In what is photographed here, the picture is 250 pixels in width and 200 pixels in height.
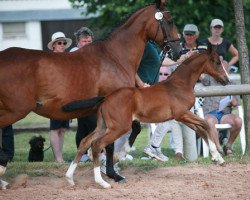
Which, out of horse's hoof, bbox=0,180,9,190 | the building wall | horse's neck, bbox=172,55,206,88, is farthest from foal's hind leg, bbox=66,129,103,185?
the building wall

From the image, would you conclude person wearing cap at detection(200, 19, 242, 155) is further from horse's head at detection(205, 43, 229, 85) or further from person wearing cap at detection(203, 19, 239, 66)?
horse's head at detection(205, 43, 229, 85)

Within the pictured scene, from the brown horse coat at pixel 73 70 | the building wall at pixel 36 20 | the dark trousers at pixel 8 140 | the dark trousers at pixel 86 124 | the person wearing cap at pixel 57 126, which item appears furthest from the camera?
the building wall at pixel 36 20

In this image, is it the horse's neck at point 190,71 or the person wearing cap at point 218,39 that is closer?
the horse's neck at point 190,71

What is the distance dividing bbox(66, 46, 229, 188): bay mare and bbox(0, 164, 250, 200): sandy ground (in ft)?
0.77

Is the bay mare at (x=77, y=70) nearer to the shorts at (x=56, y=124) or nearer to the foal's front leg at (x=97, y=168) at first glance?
the foal's front leg at (x=97, y=168)

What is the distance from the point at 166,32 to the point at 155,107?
3.27 feet

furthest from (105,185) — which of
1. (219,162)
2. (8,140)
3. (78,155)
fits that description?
(8,140)

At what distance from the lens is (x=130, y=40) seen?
954cm

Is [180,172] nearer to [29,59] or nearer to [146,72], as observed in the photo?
[146,72]

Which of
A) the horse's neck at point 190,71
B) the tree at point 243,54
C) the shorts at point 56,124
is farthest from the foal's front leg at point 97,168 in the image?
the tree at point 243,54

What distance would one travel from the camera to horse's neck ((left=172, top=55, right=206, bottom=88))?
9617 millimetres

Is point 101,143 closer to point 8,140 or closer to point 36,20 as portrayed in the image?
point 8,140

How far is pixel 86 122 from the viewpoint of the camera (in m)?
10.3

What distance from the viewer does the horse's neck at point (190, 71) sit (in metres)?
9.62
